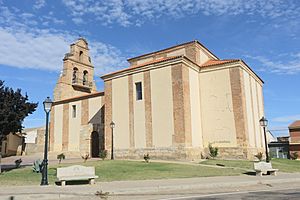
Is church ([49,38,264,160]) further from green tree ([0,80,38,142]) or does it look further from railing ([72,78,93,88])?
railing ([72,78,93,88])

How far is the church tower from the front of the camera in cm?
3381

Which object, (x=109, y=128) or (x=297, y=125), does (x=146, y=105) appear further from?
(x=297, y=125)

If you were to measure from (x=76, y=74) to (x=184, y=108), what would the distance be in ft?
61.4

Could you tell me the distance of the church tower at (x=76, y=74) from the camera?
3381cm

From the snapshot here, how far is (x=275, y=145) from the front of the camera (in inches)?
1615

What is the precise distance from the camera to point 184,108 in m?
20.9

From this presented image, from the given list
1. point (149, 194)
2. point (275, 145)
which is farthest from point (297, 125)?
point (149, 194)

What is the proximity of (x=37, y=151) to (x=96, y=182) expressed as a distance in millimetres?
25186

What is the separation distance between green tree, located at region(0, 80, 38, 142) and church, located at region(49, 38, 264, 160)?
8.05 meters

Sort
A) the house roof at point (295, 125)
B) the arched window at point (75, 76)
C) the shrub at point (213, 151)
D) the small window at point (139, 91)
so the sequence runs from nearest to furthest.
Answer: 1. the shrub at point (213, 151)
2. the small window at point (139, 91)
3. the arched window at point (75, 76)
4. the house roof at point (295, 125)

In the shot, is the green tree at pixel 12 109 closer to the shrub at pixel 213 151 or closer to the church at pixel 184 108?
the church at pixel 184 108

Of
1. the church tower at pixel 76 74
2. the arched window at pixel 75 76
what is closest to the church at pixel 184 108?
the church tower at pixel 76 74

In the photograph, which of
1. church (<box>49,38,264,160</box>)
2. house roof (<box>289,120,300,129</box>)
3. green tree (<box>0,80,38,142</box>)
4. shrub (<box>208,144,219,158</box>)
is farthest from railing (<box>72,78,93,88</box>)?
house roof (<box>289,120,300,129</box>)

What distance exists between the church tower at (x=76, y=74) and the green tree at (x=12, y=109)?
16.0 m
